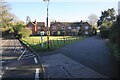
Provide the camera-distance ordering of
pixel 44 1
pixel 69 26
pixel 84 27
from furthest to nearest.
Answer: pixel 69 26 < pixel 84 27 < pixel 44 1

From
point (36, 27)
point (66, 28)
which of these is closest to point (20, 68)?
point (66, 28)

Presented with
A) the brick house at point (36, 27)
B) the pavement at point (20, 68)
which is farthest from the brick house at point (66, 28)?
the pavement at point (20, 68)

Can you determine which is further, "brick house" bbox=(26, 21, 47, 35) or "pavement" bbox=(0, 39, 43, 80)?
"brick house" bbox=(26, 21, 47, 35)

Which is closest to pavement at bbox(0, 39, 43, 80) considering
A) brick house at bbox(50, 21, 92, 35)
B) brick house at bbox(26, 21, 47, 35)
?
brick house at bbox(50, 21, 92, 35)

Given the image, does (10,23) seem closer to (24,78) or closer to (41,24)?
(41,24)

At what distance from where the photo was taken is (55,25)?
12156 cm

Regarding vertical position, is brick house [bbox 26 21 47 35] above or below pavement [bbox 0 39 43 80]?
above

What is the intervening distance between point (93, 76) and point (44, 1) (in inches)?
768

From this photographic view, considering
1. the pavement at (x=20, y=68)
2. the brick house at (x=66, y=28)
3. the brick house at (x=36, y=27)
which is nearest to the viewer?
the pavement at (x=20, y=68)

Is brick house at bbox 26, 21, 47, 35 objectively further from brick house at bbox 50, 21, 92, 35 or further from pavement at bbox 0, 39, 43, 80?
pavement at bbox 0, 39, 43, 80

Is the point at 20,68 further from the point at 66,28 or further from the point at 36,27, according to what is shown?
the point at 36,27

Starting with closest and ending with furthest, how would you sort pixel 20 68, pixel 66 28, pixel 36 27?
pixel 20 68 < pixel 66 28 < pixel 36 27

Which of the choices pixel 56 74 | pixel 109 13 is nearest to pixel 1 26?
pixel 109 13

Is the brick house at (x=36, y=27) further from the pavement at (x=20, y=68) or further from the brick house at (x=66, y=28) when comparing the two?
the pavement at (x=20, y=68)
